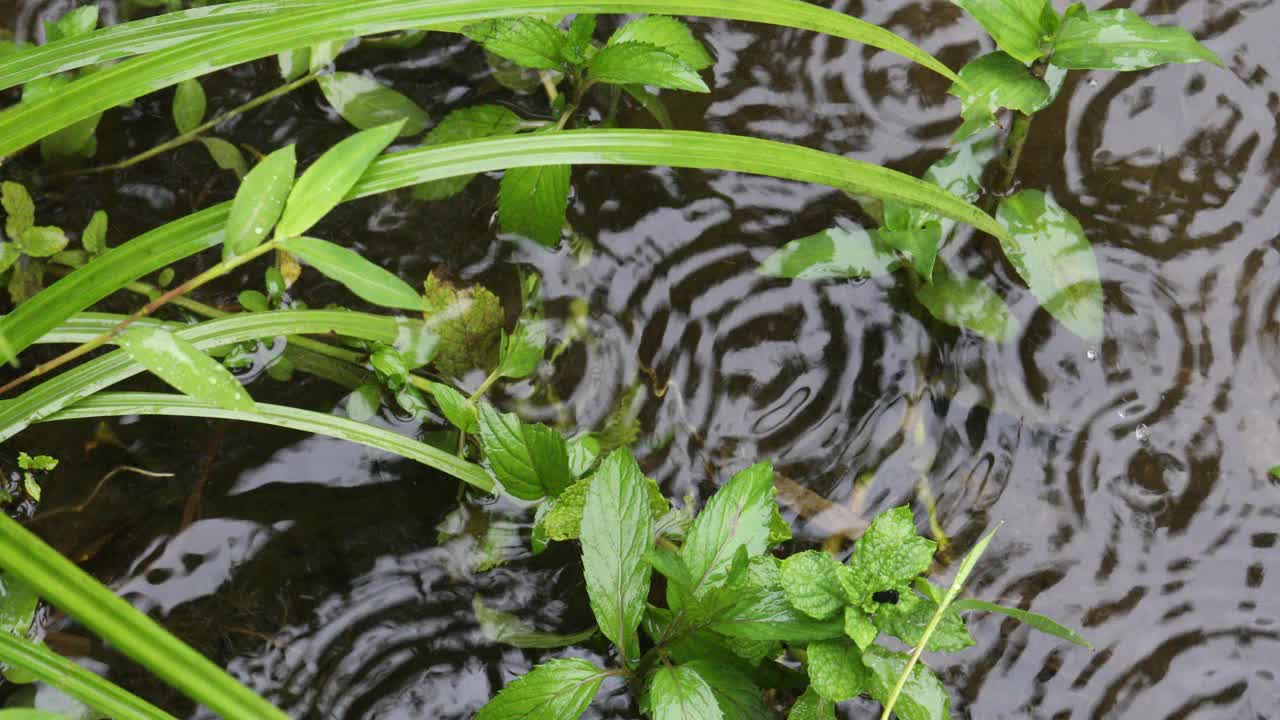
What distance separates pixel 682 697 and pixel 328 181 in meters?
0.80

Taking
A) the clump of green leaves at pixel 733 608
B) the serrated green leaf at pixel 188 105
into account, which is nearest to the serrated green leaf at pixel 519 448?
the clump of green leaves at pixel 733 608

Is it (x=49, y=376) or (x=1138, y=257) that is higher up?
(x=1138, y=257)

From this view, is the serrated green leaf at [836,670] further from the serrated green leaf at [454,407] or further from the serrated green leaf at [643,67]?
the serrated green leaf at [643,67]

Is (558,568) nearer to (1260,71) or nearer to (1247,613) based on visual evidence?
(1247,613)

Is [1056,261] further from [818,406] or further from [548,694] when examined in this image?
[548,694]

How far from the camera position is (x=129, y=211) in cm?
177

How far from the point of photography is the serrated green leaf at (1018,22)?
58.4 inches

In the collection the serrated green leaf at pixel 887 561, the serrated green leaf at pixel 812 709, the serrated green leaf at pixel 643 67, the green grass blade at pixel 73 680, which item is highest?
the serrated green leaf at pixel 643 67

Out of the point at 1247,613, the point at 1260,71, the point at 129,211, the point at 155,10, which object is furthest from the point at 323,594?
the point at 1260,71

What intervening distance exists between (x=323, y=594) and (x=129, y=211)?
776 mm

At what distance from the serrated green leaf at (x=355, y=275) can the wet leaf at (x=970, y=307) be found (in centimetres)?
85

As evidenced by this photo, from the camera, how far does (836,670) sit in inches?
50.7

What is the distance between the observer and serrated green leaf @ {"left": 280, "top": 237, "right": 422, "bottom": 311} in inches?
51.4

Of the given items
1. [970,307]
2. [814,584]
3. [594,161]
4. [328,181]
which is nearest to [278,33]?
[328,181]
